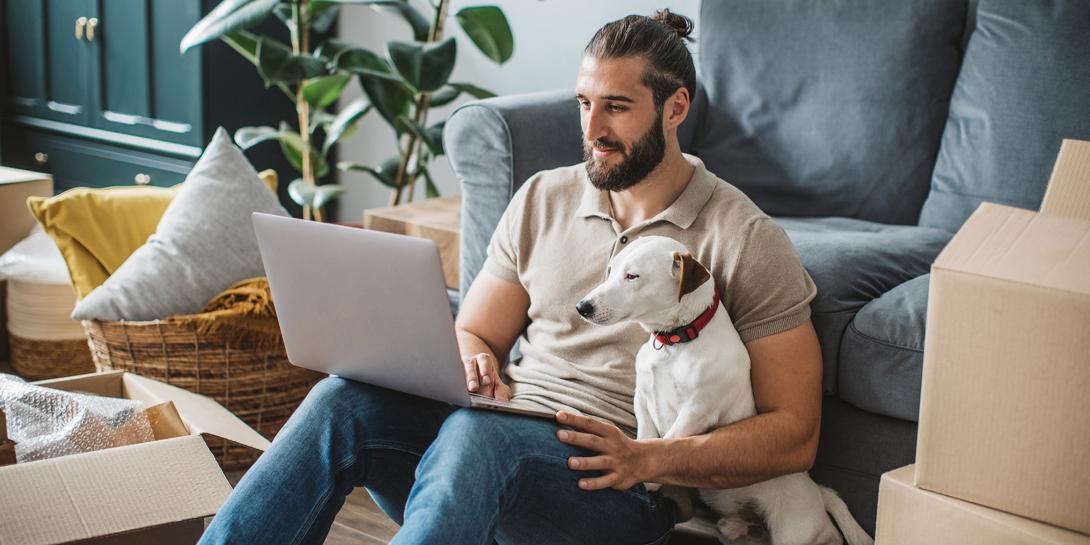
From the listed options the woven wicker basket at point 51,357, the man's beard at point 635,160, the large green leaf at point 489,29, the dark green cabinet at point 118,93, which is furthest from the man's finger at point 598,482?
the dark green cabinet at point 118,93

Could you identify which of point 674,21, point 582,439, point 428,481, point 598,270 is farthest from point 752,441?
point 674,21

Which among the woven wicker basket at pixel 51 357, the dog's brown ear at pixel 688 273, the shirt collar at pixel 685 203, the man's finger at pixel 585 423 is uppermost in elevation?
the shirt collar at pixel 685 203

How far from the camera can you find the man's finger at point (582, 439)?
135cm

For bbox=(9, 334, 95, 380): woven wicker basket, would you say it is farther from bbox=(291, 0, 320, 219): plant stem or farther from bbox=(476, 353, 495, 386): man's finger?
bbox=(476, 353, 495, 386): man's finger

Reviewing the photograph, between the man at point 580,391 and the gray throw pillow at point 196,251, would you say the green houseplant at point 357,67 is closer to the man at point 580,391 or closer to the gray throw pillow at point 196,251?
the gray throw pillow at point 196,251

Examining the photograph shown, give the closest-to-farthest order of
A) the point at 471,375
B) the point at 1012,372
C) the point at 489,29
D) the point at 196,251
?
the point at 1012,372 < the point at 471,375 < the point at 196,251 < the point at 489,29

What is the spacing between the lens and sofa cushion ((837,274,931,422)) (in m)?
1.64

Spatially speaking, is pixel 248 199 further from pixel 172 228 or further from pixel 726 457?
pixel 726 457

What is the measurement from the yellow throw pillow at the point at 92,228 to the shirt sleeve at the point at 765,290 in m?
1.55

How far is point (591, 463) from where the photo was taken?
1350mm

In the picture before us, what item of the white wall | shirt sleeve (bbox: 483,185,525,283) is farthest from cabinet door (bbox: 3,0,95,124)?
shirt sleeve (bbox: 483,185,525,283)

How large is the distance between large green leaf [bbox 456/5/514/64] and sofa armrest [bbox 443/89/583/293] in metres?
0.65

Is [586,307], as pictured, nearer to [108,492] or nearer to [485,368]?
[485,368]

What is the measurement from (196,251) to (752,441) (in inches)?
54.6
